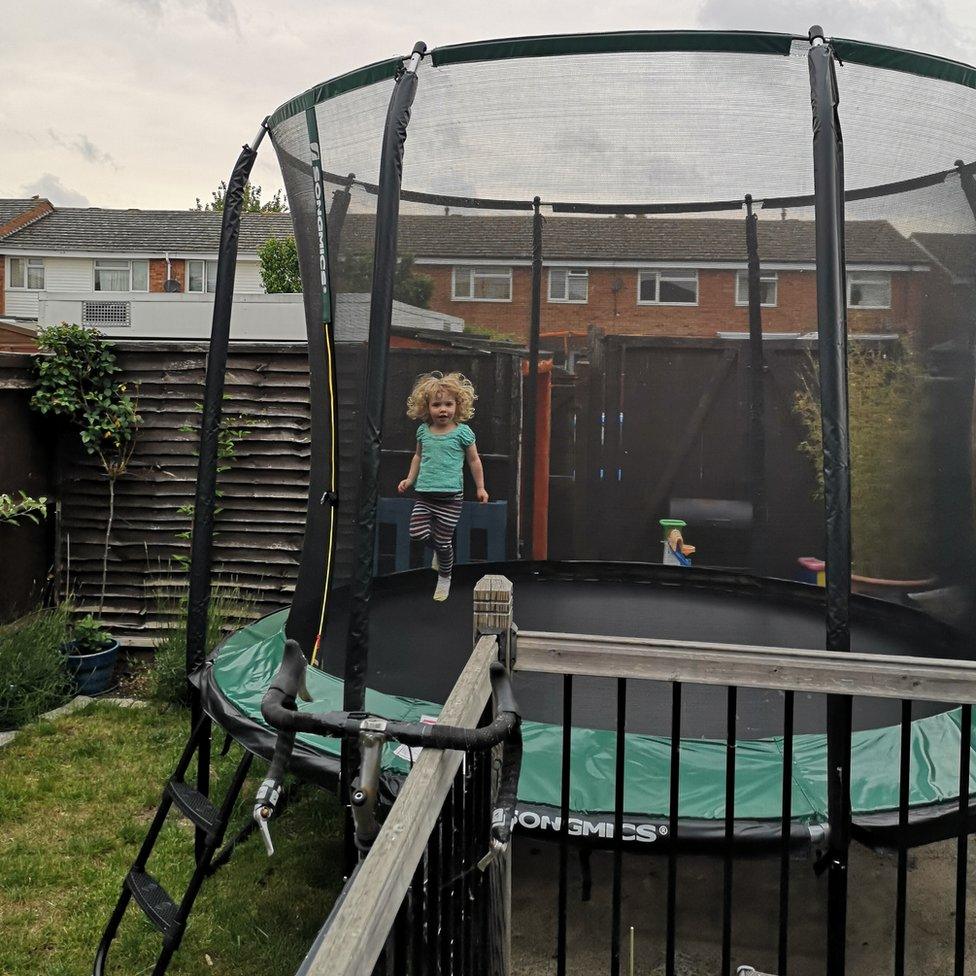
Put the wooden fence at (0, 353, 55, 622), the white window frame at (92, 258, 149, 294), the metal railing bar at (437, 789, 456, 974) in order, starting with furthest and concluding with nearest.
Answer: the white window frame at (92, 258, 149, 294), the wooden fence at (0, 353, 55, 622), the metal railing bar at (437, 789, 456, 974)

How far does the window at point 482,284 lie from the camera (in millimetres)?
2471

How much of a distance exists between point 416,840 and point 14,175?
17.9 metres

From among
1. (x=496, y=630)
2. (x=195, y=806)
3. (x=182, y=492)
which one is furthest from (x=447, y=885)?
(x=182, y=492)

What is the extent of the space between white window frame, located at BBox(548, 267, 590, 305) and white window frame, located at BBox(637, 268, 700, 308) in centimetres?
19

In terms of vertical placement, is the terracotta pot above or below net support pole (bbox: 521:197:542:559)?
below

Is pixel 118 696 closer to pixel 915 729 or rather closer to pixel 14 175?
pixel 915 729

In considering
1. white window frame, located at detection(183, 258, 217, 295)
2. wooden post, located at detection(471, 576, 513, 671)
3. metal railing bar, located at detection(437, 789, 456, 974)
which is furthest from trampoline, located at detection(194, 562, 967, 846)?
white window frame, located at detection(183, 258, 217, 295)

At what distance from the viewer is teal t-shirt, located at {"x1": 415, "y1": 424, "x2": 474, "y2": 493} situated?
92.3 inches

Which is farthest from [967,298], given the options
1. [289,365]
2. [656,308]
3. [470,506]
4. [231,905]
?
[289,365]

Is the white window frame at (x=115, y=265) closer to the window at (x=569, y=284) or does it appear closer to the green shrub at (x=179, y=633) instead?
the green shrub at (x=179, y=633)

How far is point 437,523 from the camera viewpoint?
7.89 feet

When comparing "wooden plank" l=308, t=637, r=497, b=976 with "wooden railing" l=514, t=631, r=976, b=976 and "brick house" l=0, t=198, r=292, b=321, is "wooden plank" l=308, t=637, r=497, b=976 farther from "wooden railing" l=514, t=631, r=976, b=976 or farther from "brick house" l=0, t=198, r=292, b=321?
"brick house" l=0, t=198, r=292, b=321

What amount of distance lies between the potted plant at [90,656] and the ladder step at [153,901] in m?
1.95

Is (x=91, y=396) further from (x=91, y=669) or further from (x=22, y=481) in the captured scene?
(x=91, y=669)
